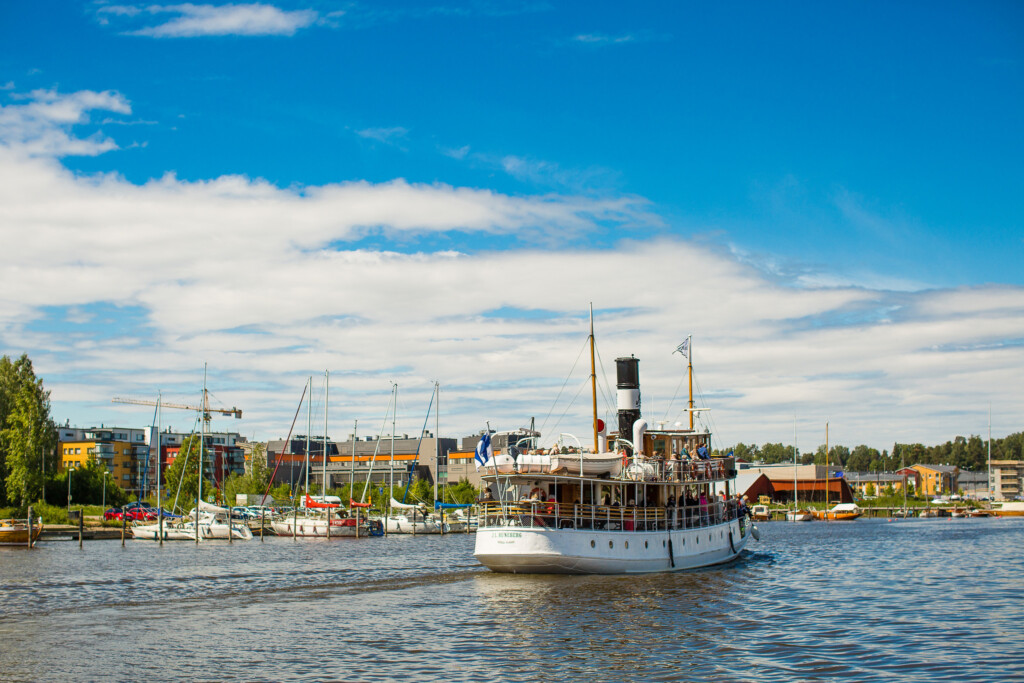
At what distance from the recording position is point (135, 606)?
36.6m

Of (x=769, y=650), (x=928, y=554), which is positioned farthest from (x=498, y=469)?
(x=928, y=554)

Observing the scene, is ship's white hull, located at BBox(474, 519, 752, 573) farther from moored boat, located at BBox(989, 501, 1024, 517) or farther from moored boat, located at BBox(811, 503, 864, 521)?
moored boat, located at BBox(989, 501, 1024, 517)

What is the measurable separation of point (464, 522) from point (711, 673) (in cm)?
9748

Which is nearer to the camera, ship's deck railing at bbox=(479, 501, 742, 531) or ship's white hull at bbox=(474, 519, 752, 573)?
ship's white hull at bbox=(474, 519, 752, 573)

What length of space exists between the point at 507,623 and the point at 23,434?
316 feet

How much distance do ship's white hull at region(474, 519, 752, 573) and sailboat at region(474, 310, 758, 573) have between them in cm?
5

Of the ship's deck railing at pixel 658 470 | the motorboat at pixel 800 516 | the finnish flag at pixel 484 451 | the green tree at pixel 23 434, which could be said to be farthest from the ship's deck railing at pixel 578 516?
the motorboat at pixel 800 516

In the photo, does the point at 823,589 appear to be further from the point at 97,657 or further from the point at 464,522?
the point at 464,522

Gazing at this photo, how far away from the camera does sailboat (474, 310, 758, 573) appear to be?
45.6 meters

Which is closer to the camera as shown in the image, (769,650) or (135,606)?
(769,650)

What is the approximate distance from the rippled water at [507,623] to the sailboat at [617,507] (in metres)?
1.33

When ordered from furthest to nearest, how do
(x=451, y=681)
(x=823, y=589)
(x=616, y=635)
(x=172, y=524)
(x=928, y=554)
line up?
(x=172, y=524) < (x=928, y=554) < (x=823, y=589) < (x=616, y=635) < (x=451, y=681)

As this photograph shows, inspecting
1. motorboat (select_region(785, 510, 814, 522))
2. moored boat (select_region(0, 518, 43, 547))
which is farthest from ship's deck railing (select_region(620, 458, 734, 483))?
motorboat (select_region(785, 510, 814, 522))

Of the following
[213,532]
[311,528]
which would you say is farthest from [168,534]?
[311,528]
